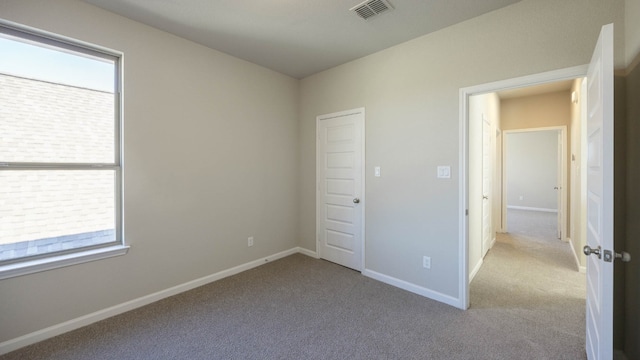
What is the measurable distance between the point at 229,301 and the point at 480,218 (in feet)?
11.5

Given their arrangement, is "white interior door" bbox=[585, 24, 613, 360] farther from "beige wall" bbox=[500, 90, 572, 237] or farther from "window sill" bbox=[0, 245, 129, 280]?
"beige wall" bbox=[500, 90, 572, 237]

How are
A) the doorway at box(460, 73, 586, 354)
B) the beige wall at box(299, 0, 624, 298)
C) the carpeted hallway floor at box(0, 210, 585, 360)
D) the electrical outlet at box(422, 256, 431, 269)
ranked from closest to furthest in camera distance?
the carpeted hallway floor at box(0, 210, 585, 360), the beige wall at box(299, 0, 624, 298), the doorway at box(460, 73, 586, 354), the electrical outlet at box(422, 256, 431, 269)

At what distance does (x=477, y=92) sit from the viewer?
2.46 metres

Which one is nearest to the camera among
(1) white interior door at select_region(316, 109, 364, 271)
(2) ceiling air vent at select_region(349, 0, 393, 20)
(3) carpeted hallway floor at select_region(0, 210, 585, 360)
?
(3) carpeted hallway floor at select_region(0, 210, 585, 360)

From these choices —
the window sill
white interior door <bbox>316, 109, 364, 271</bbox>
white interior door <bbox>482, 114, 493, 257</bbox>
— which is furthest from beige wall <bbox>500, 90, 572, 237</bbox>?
the window sill

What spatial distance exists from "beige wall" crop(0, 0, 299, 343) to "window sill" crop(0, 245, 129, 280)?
0.18ft

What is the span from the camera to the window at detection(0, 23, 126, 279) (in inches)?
79.3

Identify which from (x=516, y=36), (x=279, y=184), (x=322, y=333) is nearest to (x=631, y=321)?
(x=322, y=333)

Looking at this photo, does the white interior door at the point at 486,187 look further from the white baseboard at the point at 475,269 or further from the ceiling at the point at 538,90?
the ceiling at the point at 538,90

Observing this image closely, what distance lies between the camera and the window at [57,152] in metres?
2.01

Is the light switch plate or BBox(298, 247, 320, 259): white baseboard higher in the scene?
the light switch plate

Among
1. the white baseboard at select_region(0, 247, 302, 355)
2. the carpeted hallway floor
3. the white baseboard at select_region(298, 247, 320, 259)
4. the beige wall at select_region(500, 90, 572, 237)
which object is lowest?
the carpeted hallway floor

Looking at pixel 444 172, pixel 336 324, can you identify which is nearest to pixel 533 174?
pixel 444 172

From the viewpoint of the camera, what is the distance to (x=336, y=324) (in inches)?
90.5
